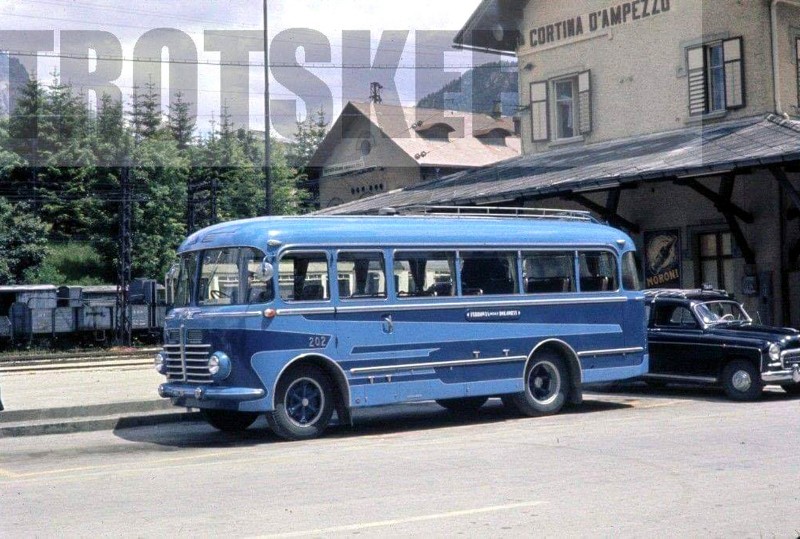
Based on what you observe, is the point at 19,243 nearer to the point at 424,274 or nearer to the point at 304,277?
the point at 424,274

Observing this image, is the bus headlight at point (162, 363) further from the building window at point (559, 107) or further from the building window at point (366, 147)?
the building window at point (366, 147)

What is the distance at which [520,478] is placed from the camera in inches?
386

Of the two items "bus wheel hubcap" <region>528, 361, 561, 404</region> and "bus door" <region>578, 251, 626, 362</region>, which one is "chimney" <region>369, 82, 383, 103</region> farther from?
"bus wheel hubcap" <region>528, 361, 561, 404</region>

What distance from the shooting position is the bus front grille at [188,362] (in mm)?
13359

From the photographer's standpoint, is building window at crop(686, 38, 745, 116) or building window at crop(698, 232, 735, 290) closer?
building window at crop(698, 232, 735, 290)

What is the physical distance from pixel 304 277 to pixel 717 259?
547 inches

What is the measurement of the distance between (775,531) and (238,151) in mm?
71563

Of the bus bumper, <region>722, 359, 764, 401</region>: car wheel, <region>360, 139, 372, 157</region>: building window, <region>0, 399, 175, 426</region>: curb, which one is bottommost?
<region>0, 399, 175, 426</region>: curb

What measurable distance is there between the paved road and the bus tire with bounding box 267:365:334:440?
349 millimetres

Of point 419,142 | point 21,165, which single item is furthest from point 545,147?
point 21,165

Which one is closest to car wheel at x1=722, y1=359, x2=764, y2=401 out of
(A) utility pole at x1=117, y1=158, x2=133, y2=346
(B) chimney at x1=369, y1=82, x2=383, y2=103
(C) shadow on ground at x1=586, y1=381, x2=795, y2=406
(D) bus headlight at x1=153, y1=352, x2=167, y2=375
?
(C) shadow on ground at x1=586, y1=381, x2=795, y2=406

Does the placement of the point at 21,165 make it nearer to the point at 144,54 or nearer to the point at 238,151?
the point at 238,151

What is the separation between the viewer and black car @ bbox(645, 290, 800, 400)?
55.0ft

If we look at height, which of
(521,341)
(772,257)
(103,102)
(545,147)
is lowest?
(521,341)
